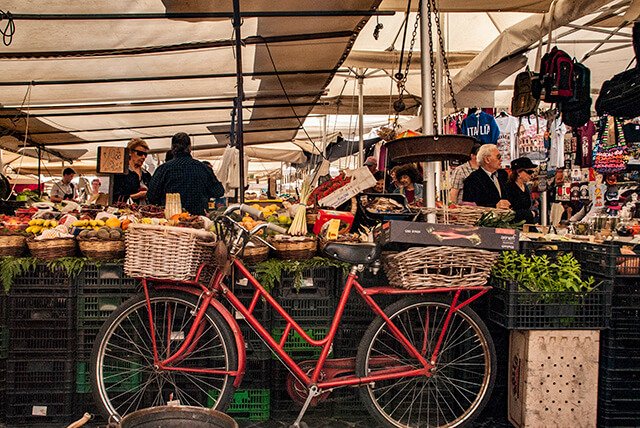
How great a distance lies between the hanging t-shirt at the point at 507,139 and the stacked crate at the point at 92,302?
24.5 feet

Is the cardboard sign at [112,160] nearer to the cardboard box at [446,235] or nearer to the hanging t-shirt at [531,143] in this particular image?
the cardboard box at [446,235]

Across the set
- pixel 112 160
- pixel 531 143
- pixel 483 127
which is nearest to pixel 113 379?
pixel 112 160

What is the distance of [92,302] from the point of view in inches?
156

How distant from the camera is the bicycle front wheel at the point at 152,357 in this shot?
355 cm

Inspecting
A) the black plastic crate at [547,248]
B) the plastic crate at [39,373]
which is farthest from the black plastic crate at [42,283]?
the black plastic crate at [547,248]

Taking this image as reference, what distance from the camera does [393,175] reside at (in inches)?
321

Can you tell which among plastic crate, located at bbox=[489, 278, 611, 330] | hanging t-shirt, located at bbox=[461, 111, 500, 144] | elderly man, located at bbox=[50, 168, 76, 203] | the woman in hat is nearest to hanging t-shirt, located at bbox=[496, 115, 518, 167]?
hanging t-shirt, located at bbox=[461, 111, 500, 144]

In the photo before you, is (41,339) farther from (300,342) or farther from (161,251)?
(300,342)

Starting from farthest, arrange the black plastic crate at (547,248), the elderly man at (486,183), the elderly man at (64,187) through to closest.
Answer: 1. the elderly man at (64,187)
2. the elderly man at (486,183)
3. the black plastic crate at (547,248)

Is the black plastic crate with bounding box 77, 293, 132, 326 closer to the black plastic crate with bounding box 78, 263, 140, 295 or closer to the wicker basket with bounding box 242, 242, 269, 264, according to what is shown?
the black plastic crate with bounding box 78, 263, 140, 295

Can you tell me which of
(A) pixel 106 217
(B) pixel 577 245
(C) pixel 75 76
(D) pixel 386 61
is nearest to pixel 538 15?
(D) pixel 386 61

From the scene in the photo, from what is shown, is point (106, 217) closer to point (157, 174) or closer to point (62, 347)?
point (62, 347)

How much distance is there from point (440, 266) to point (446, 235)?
0.64 ft

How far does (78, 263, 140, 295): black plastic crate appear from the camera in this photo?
155 inches
